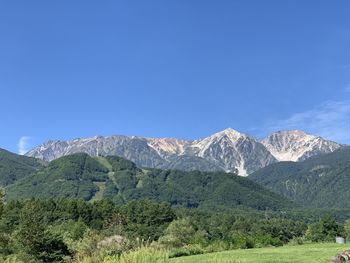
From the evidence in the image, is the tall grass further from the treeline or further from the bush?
the bush

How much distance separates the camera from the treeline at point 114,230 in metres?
34.6

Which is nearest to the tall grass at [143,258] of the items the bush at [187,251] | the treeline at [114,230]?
the treeline at [114,230]

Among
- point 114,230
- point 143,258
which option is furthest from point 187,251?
point 143,258

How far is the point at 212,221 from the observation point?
152750 mm

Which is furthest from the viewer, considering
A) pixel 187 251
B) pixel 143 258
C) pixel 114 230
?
pixel 114 230

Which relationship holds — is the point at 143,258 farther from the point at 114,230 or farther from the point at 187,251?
the point at 114,230

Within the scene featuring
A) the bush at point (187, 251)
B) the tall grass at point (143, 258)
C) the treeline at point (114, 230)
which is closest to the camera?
the tall grass at point (143, 258)

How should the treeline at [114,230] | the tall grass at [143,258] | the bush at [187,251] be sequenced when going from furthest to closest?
the treeline at [114,230], the bush at [187,251], the tall grass at [143,258]

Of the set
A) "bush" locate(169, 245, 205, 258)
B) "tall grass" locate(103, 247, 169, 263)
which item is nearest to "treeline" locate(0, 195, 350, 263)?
"bush" locate(169, 245, 205, 258)

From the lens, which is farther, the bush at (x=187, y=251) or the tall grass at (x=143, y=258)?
the bush at (x=187, y=251)

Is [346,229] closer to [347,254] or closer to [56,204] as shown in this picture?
[56,204]

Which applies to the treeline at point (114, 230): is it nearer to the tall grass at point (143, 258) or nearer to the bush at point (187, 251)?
the bush at point (187, 251)

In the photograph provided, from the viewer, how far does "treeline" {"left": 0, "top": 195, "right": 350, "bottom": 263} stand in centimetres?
3459

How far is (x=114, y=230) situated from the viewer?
157 ft
